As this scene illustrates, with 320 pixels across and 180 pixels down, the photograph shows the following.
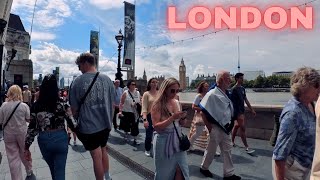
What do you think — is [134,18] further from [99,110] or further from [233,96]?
[99,110]

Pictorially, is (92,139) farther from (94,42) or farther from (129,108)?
(94,42)

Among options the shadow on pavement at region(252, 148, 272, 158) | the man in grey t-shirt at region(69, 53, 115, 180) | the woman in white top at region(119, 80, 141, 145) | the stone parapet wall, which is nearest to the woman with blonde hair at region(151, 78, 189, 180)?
the man in grey t-shirt at region(69, 53, 115, 180)

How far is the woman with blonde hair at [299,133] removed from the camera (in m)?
2.47

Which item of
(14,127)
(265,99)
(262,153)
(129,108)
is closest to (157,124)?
(14,127)

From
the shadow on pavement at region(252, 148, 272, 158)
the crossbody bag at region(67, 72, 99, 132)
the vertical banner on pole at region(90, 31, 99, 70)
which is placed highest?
the vertical banner on pole at region(90, 31, 99, 70)

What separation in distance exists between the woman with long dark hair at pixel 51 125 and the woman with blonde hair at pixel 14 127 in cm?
100

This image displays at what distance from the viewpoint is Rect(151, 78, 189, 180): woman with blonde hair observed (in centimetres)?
335

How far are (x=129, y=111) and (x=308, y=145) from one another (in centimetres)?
601

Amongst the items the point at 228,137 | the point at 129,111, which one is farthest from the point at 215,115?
the point at 129,111

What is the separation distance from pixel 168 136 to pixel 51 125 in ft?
4.69

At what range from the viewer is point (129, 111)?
814cm

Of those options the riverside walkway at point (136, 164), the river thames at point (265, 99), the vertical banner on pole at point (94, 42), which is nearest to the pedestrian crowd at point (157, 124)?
the riverside walkway at point (136, 164)

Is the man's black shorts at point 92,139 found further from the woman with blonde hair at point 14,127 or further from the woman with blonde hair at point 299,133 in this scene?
the woman with blonde hair at point 299,133

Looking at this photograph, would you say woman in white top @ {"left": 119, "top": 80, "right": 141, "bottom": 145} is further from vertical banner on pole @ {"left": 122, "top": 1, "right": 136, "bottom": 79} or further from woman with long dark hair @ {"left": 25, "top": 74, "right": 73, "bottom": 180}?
vertical banner on pole @ {"left": 122, "top": 1, "right": 136, "bottom": 79}
